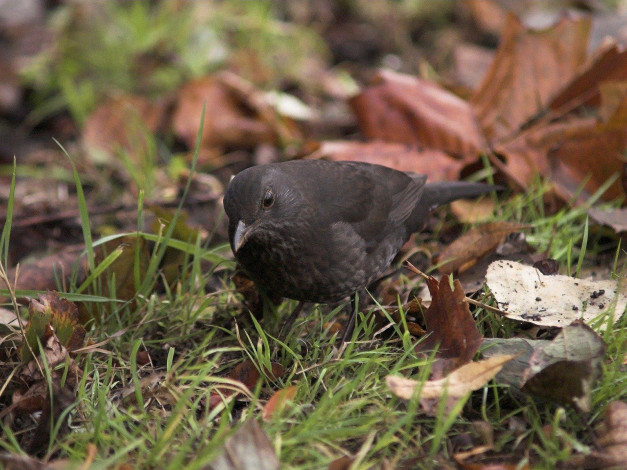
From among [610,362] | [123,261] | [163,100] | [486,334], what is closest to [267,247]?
[123,261]

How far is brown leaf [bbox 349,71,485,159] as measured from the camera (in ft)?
16.2

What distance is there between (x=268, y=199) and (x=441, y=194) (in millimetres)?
1280

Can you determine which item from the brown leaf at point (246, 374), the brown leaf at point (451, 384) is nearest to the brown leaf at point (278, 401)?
the brown leaf at point (246, 374)

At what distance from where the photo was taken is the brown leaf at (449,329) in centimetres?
291

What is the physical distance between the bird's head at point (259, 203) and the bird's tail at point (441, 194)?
91 centimetres

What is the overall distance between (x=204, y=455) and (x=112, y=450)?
1.43 feet

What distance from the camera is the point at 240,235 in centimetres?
333

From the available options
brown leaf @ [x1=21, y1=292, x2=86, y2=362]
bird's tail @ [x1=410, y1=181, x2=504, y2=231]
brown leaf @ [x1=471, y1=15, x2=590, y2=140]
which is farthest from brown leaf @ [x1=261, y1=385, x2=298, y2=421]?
brown leaf @ [x1=471, y1=15, x2=590, y2=140]

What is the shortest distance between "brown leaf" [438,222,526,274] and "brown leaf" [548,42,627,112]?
4.97 ft

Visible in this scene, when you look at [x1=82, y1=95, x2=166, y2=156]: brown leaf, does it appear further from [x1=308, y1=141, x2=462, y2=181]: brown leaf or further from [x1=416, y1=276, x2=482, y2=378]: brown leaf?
[x1=416, y1=276, x2=482, y2=378]: brown leaf

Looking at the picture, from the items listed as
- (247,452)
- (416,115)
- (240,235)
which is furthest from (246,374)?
(416,115)

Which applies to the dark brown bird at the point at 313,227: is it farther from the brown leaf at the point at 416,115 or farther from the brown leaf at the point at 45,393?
the brown leaf at the point at 416,115

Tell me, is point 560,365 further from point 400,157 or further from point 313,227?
point 400,157

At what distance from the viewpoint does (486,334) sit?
3.27 m
